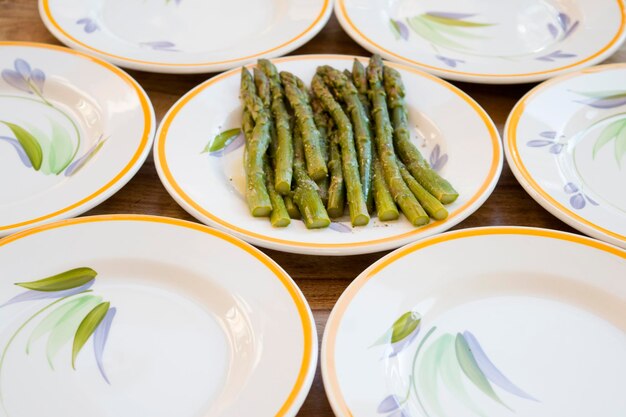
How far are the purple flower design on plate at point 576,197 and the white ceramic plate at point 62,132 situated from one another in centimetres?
93

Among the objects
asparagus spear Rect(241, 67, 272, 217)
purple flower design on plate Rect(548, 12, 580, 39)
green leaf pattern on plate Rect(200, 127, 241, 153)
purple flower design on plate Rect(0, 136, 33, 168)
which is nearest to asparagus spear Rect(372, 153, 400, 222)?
asparagus spear Rect(241, 67, 272, 217)

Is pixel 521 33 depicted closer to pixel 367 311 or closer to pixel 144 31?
pixel 144 31

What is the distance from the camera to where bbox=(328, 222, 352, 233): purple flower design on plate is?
1.44 meters

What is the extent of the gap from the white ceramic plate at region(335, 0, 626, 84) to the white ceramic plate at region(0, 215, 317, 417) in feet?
2.99

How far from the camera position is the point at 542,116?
1.76m

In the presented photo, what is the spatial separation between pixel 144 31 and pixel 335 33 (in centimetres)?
58

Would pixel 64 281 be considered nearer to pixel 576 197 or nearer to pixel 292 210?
pixel 292 210

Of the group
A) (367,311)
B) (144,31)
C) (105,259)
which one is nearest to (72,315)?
(105,259)

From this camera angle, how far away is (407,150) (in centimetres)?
165

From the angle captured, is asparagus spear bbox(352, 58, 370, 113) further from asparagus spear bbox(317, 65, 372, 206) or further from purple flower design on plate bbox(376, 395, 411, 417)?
purple flower design on plate bbox(376, 395, 411, 417)

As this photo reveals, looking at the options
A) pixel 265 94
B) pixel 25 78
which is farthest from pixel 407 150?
pixel 25 78

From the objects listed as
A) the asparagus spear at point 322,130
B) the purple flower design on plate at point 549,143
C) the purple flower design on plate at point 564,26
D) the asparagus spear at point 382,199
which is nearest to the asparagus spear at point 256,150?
the asparagus spear at point 322,130

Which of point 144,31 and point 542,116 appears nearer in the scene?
point 542,116

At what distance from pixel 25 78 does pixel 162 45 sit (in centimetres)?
38
